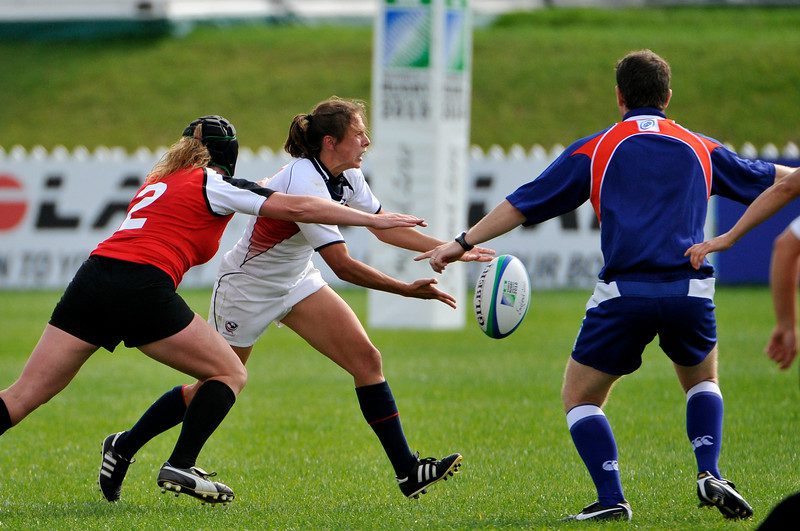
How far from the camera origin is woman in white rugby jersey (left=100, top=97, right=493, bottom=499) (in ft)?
20.5

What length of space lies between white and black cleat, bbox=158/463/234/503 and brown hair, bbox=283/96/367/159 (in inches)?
65.7

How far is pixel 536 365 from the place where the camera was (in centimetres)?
1236

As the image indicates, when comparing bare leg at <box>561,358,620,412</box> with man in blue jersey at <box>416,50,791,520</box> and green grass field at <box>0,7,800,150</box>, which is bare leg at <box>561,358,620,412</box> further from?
green grass field at <box>0,7,800,150</box>

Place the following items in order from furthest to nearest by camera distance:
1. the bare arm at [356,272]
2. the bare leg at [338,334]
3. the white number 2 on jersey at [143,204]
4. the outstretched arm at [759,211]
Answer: the bare leg at [338,334], the bare arm at [356,272], the white number 2 on jersey at [143,204], the outstretched arm at [759,211]

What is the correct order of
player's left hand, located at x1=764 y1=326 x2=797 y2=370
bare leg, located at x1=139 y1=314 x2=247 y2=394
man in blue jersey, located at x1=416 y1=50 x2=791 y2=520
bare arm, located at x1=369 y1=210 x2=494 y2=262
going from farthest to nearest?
bare arm, located at x1=369 y1=210 x2=494 y2=262
bare leg, located at x1=139 y1=314 x2=247 y2=394
man in blue jersey, located at x1=416 y1=50 x2=791 y2=520
player's left hand, located at x1=764 y1=326 x2=797 y2=370

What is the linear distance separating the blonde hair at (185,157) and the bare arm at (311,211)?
0.44 m

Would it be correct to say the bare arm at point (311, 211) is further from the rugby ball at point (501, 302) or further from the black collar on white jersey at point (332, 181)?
the rugby ball at point (501, 302)

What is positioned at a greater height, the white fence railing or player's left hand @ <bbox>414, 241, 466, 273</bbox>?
player's left hand @ <bbox>414, 241, 466, 273</bbox>

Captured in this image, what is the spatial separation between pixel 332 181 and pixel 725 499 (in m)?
2.42

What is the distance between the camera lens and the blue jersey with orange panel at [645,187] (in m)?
5.38

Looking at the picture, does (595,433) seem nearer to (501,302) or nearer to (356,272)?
(501,302)

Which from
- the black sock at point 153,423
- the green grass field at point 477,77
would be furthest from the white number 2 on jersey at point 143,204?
the green grass field at point 477,77

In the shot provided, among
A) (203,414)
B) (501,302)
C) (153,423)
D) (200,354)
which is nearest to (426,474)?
(501,302)

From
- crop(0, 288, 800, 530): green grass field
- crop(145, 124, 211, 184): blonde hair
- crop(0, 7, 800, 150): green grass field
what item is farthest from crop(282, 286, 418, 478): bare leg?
crop(0, 7, 800, 150): green grass field
